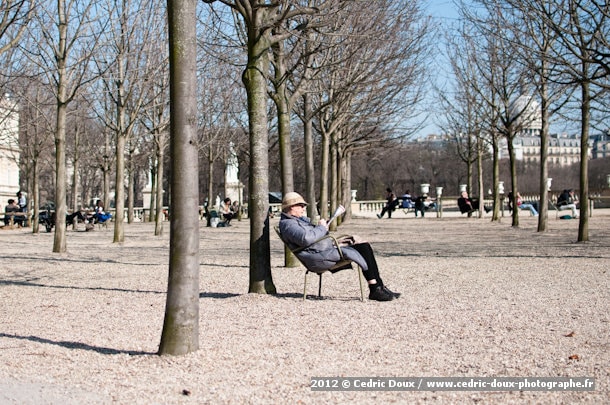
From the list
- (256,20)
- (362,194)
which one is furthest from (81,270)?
(362,194)

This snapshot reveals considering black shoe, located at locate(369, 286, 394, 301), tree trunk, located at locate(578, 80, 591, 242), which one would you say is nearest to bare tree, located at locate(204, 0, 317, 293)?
black shoe, located at locate(369, 286, 394, 301)

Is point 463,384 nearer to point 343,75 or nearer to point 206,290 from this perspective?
point 206,290

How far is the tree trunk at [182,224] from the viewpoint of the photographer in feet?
19.6

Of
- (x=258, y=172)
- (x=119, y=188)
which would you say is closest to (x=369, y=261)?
(x=258, y=172)

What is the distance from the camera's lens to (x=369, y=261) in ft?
29.6

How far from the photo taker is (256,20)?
1009 centimetres

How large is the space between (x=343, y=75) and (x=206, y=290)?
36.5ft

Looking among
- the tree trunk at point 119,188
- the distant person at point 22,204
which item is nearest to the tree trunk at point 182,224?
the tree trunk at point 119,188

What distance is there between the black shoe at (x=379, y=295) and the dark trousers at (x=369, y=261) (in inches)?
4.7

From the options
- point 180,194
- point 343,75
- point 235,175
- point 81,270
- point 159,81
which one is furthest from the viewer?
point 235,175

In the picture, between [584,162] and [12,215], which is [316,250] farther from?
[12,215]

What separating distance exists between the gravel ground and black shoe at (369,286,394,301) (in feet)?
0.45

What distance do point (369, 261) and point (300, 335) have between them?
2384 mm

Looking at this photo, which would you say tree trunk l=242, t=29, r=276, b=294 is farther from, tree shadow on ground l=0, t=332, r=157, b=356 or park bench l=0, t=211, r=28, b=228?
park bench l=0, t=211, r=28, b=228
